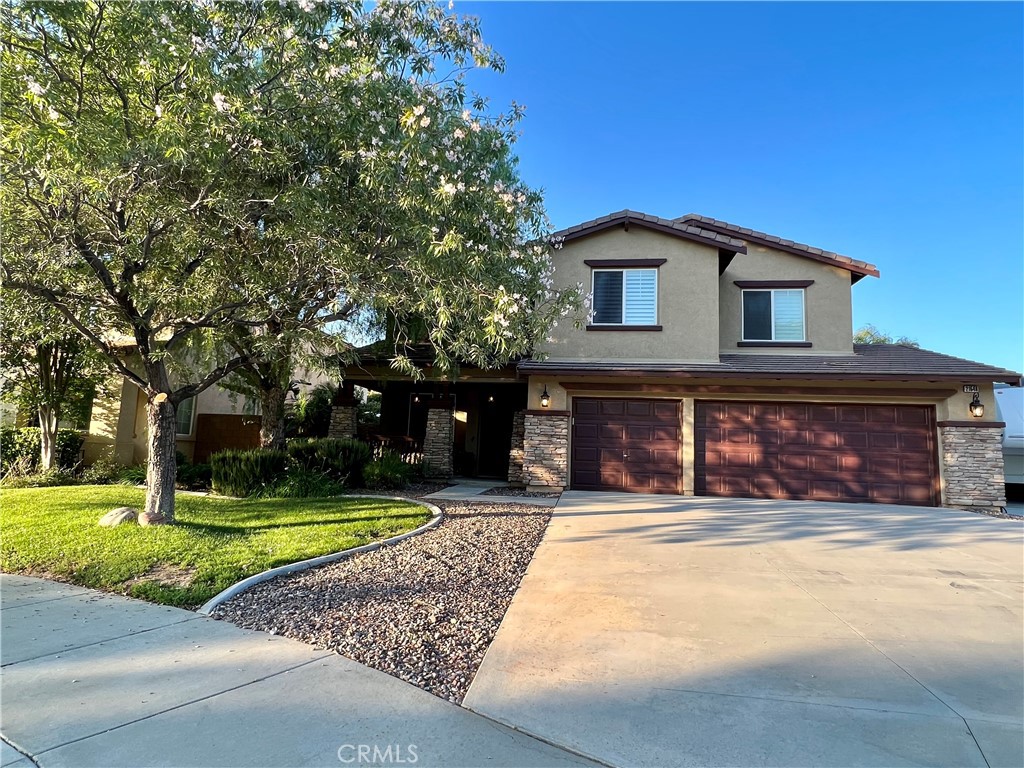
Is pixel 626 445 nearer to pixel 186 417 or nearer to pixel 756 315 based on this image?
pixel 756 315

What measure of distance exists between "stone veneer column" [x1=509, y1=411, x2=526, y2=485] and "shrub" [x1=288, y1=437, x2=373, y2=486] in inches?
137

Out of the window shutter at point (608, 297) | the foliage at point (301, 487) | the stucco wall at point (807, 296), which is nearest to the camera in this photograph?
the foliage at point (301, 487)

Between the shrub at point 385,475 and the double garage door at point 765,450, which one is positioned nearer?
the double garage door at point 765,450

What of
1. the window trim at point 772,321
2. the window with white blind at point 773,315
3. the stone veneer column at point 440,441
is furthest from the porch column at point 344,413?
the window with white blind at point 773,315

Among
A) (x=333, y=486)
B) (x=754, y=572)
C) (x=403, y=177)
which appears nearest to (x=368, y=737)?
(x=754, y=572)

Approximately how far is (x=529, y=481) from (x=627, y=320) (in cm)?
456

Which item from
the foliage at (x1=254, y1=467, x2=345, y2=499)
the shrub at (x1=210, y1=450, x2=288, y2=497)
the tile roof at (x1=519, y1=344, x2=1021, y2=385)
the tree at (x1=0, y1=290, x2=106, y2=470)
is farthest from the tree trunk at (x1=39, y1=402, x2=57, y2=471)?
the tile roof at (x1=519, y1=344, x2=1021, y2=385)

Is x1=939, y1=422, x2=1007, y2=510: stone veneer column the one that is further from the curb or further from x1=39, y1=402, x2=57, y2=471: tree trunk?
x1=39, y1=402, x2=57, y2=471: tree trunk

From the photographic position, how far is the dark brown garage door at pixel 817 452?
Result: 12336 mm

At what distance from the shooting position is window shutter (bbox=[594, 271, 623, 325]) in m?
13.7

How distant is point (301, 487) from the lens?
1095cm

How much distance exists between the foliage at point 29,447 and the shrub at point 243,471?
4627 mm

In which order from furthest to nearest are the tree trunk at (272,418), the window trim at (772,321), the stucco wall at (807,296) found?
the window trim at (772,321) → the stucco wall at (807,296) → the tree trunk at (272,418)

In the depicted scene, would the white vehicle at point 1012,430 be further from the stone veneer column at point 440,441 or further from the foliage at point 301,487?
the foliage at point 301,487
